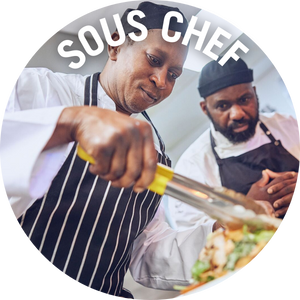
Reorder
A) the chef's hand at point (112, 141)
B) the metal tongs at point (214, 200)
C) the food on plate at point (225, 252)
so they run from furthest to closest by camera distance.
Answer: the food on plate at point (225, 252)
the metal tongs at point (214, 200)
the chef's hand at point (112, 141)

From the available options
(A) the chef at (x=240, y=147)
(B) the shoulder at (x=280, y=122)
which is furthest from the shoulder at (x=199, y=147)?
(B) the shoulder at (x=280, y=122)

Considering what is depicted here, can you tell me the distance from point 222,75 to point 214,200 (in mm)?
437

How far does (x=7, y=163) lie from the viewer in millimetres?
1250

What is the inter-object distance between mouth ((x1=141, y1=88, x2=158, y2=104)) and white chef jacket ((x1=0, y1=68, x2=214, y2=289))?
0.11m

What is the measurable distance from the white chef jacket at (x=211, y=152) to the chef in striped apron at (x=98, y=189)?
8cm

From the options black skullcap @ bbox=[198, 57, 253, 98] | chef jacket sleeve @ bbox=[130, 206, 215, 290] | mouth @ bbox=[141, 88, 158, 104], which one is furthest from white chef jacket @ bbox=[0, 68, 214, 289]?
black skullcap @ bbox=[198, 57, 253, 98]

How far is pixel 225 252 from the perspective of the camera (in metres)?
1.33

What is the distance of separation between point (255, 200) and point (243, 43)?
56cm

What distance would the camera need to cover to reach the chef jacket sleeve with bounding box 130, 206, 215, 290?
1353 mm

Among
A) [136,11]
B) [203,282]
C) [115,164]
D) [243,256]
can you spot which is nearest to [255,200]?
[243,256]

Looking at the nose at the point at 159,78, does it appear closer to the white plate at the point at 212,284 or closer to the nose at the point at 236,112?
the nose at the point at 236,112

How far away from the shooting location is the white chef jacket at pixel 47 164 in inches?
46.4

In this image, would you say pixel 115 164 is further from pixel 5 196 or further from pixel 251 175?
pixel 251 175

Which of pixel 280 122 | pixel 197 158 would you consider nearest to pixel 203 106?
pixel 197 158
